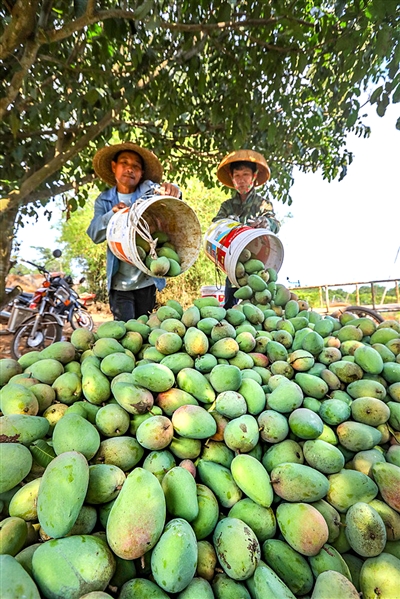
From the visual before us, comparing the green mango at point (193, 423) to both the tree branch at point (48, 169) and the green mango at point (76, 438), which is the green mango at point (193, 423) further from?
the tree branch at point (48, 169)

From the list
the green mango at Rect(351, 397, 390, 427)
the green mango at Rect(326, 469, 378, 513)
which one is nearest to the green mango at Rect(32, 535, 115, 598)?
the green mango at Rect(326, 469, 378, 513)

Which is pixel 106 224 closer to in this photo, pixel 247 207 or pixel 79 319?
pixel 247 207

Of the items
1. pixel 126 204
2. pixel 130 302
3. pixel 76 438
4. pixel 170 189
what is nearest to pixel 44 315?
pixel 130 302

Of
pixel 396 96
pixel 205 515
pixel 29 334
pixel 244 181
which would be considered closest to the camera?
pixel 205 515

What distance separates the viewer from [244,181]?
2658mm

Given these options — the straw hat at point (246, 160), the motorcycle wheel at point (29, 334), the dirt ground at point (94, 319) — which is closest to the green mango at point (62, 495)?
the straw hat at point (246, 160)

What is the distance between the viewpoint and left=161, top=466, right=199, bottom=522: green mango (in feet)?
2.39

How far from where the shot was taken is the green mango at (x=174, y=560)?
61 cm

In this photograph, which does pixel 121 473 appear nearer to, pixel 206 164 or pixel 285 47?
pixel 285 47

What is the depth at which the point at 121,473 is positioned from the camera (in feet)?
2.58

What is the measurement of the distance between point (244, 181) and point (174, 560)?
257cm

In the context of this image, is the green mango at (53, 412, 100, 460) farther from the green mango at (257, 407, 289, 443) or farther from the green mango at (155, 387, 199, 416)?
the green mango at (257, 407, 289, 443)

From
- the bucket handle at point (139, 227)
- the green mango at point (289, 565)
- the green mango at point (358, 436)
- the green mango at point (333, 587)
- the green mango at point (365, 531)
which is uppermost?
the bucket handle at point (139, 227)

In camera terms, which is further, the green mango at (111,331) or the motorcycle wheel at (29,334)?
the motorcycle wheel at (29,334)
